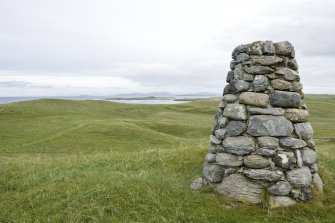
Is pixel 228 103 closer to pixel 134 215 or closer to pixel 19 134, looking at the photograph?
pixel 134 215

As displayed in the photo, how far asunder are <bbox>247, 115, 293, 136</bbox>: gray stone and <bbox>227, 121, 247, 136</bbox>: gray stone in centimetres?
19

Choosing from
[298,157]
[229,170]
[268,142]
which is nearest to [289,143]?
[298,157]

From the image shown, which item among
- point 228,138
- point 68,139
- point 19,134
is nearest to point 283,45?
point 228,138

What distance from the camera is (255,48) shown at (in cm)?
1070

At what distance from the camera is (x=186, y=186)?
11.3 metres

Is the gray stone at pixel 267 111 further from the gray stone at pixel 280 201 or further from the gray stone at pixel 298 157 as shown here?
the gray stone at pixel 280 201

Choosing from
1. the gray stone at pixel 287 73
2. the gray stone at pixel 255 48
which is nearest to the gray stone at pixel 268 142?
the gray stone at pixel 287 73

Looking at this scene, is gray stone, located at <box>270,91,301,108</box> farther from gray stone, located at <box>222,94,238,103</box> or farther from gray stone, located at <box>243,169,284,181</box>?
gray stone, located at <box>243,169,284,181</box>

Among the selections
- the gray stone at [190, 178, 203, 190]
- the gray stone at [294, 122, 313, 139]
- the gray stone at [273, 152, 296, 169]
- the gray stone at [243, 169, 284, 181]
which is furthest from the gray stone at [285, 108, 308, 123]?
the gray stone at [190, 178, 203, 190]

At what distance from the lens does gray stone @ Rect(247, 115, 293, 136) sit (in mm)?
10055

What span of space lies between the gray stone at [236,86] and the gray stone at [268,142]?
5.42 ft

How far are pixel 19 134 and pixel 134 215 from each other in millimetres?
34199

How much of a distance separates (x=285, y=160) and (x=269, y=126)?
3.47 ft

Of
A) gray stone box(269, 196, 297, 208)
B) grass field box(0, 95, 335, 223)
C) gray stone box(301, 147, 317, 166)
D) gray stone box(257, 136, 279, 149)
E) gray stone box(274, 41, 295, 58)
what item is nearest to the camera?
grass field box(0, 95, 335, 223)
